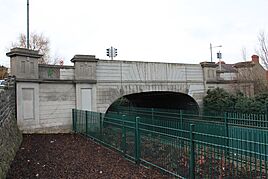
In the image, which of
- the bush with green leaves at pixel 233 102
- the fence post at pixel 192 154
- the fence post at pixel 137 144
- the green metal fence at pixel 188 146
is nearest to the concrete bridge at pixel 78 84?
the bush with green leaves at pixel 233 102

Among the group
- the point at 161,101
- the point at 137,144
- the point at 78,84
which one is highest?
the point at 78,84

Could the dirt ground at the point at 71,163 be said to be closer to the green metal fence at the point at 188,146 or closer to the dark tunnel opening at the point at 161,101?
the green metal fence at the point at 188,146

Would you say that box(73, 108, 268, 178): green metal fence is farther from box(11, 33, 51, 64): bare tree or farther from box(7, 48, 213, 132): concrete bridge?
box(11, 33, 51, 64): bare tree

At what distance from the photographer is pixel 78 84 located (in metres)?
12.9

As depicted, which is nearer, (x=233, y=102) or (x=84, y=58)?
(x=84, y=58)

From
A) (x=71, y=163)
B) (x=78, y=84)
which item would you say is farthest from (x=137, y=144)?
(x=78, y=84)

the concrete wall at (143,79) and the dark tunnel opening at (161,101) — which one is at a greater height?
the concrete wall at (143,79)

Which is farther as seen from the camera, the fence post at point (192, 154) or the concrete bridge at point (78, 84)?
the concrete bridge at point (78, 84)

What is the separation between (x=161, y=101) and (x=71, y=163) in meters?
15.8

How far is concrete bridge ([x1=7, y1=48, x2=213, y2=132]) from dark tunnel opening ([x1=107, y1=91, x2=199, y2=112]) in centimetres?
107

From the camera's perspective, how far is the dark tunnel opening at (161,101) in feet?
59.7

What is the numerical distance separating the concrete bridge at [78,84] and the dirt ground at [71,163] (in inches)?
91.3

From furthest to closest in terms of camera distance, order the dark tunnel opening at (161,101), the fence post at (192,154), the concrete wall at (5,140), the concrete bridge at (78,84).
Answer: the dark tunnel opening at (161,101) < the concrete bridge at (78,84) < the concrete wall at (5,140) < the fence post at (192,154)

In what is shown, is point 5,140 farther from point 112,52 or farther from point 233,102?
point 112,52
